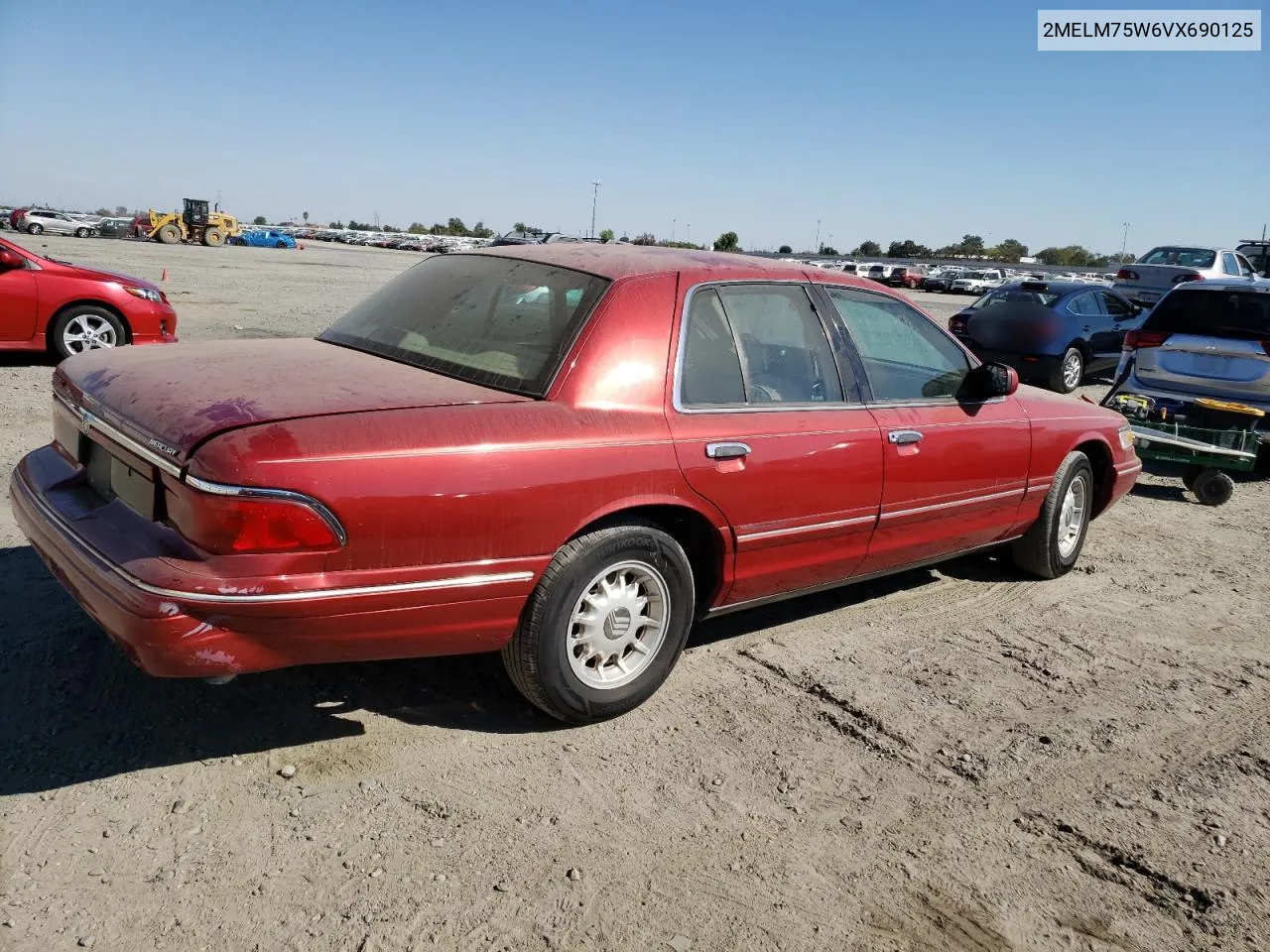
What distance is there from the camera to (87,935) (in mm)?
2398

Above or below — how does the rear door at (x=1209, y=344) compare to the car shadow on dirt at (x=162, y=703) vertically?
above

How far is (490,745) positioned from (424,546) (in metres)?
0.79

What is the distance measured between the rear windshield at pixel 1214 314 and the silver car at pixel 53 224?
5202cm

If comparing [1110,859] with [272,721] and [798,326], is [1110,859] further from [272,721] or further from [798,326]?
[272,721]

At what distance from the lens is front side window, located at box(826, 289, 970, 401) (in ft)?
14.7

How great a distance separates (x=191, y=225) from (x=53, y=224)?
6.69 m

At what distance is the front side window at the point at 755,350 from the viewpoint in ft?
12.5

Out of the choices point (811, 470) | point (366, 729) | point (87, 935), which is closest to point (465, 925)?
point (87, 935)

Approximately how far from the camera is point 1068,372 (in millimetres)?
13852

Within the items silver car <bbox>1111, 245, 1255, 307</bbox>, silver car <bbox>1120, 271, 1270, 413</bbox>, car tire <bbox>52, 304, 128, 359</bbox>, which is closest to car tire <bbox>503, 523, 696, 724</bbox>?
silver car <bbox>1120, 271, 1270, 413</bbox>

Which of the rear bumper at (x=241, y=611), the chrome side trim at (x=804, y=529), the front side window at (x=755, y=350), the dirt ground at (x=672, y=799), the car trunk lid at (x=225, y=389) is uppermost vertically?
the front side window at (x=755, y=350)

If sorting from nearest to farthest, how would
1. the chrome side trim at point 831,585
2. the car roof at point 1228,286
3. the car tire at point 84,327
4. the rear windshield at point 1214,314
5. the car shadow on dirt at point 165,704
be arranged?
1. the car shadow on dirt at point 165,704
2. the chrome side trim at point 831,585
3. the rear windshield at point 1214,314
4. the car roof at point 1228,286
5. the car tire at point 84,327

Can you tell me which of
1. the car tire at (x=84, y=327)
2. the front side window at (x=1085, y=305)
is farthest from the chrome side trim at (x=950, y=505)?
the front side window at (x=1085, y=305)

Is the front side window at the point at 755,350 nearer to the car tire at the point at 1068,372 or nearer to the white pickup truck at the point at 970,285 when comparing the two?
the car tire at the point at 1068,372
